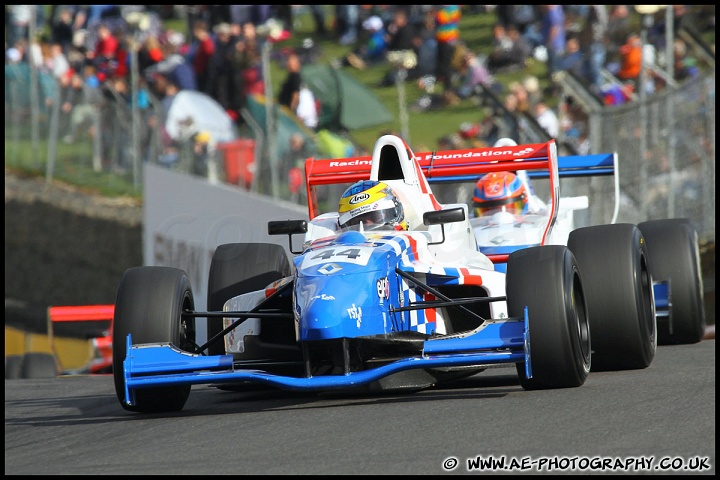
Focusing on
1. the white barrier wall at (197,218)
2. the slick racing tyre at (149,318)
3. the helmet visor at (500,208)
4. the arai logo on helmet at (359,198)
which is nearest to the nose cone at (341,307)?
the slick racing tyre at (149,318)

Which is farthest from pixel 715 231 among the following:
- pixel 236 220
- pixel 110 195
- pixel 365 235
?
pixel 110 195

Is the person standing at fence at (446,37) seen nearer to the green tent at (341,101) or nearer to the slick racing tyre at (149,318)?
the green tent at (341,101)

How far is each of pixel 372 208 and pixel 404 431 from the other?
237 cm

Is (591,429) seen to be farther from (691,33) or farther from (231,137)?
(231,137)

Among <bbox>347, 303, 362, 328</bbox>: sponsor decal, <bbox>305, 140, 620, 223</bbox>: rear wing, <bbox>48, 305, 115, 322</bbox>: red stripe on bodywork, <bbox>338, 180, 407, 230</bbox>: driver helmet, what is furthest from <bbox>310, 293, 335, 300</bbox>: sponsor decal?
<bbox>48, 305, 115, 322</bbox>: red stripe on bodywork

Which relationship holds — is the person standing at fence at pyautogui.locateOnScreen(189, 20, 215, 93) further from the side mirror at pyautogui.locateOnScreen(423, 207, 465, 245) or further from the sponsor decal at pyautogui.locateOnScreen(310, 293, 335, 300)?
the sponsor decal at pyautogui.locateOnScreen(310, 293, 335, 300)

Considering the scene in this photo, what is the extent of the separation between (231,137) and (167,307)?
8.96m

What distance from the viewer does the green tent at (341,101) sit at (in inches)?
745

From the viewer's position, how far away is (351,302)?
6.86 m

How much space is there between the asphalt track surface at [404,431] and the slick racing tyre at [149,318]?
143 millimetres

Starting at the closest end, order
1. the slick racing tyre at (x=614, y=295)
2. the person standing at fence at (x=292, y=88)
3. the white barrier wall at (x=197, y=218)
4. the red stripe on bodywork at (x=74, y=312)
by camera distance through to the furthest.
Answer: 1. the slick racing tyre at (x=614, y=295)
2. the red stripe on bodywork at (x=74, y=312)
3. the white barrier wall at (x=197, y=218)
4. the person standing at fence at (x=292, y=88)

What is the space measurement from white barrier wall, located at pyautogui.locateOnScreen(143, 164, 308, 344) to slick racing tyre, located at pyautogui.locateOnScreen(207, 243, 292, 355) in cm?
514

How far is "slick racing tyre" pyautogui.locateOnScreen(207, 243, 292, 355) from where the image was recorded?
859 cm

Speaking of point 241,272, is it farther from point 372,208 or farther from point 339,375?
point 339,375
